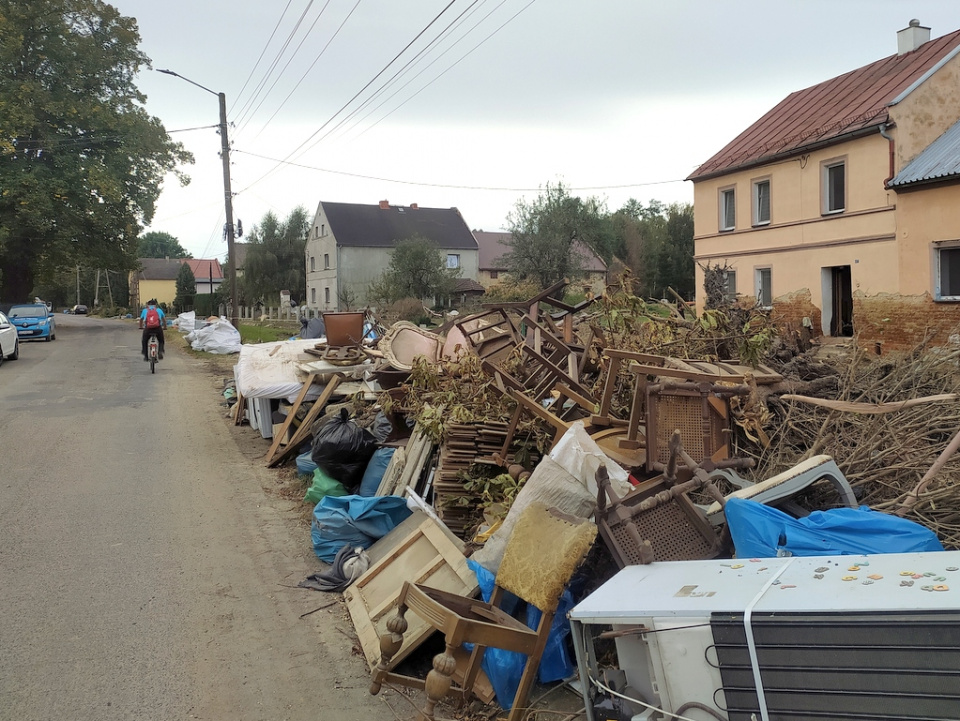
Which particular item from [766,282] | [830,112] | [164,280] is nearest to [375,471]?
[830,112]

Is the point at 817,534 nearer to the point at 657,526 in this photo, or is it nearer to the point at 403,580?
the point at 657,526

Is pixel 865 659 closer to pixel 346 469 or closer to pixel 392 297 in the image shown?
pixel 346 469

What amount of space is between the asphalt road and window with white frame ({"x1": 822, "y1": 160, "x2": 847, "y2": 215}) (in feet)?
55.3

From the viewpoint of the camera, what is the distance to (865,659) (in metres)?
2.24

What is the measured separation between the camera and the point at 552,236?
39531mm

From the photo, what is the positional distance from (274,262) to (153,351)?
122 ft

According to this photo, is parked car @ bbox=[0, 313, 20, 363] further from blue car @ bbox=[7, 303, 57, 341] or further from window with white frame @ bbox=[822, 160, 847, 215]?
window with white frame @ bbox=[822, 160, 847, 215]

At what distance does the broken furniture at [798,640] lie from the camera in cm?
217

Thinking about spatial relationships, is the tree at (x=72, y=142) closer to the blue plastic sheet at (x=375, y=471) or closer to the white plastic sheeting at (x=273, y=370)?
the white plastic sheeting at (x=273, y=370)

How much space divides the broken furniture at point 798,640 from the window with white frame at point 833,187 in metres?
20.4

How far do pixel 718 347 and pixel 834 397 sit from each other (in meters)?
1.02

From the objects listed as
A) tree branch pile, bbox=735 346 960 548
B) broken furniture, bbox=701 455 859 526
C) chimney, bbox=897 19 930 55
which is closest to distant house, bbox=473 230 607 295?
chimney, bbox=897 19 930 55

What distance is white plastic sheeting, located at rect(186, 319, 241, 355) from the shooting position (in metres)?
23.7

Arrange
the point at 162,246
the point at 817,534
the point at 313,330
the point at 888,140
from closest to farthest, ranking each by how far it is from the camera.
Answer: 1. the point at 817,534
2. the point at 313,330
3. the point at 888,140
4. the point at 162,246
